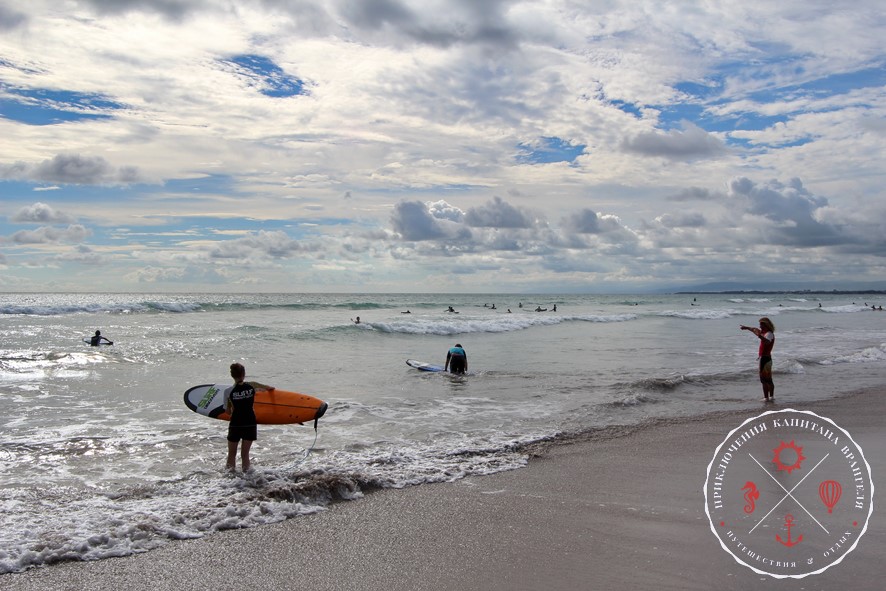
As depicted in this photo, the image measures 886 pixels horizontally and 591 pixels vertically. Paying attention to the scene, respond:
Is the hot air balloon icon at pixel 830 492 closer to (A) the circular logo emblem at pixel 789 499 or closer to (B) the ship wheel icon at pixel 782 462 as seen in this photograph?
(A) the circular logo emblem at pixel 789 499

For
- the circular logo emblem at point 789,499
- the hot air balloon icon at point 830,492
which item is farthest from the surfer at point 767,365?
the hot air balloon icon at point 830,492

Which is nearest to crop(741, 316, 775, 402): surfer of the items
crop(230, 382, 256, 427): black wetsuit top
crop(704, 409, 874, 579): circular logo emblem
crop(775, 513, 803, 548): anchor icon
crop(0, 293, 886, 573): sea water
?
crop(0, 293, 886, 573): sea water

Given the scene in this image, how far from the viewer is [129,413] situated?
12.3 metres

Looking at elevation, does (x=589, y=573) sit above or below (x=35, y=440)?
above

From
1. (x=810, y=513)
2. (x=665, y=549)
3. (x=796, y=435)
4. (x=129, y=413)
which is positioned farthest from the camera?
Result: (x=129, y=413)

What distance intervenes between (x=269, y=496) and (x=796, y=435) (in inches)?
321

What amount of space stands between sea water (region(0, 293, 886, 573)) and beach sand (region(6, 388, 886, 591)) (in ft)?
1.29

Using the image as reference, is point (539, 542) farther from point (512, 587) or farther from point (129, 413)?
point (129, 413)

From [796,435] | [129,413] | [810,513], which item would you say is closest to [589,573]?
Answer: [810,513]

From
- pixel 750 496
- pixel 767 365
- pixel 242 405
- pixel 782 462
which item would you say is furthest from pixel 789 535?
pixel 767 365

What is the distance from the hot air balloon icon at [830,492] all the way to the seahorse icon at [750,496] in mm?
629

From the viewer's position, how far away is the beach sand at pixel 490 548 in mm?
4723

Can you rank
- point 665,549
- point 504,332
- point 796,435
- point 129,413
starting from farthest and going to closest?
point 504,332 → point 129,413 → point 796,435 → point 665,549

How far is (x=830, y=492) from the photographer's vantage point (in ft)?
21.7
